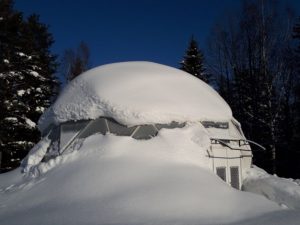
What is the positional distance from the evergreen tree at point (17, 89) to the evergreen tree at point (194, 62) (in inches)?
461

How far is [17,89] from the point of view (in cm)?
2164

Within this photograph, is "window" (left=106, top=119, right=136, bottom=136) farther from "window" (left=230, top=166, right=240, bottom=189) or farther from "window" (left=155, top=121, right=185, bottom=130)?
"window" (left=230, top=166, right=240, bottom=189)

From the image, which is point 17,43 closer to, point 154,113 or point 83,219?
point 154,113

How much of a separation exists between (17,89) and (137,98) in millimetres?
12062

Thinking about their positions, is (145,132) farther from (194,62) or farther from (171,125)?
(194,62)

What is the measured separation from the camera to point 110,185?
30.1 feet

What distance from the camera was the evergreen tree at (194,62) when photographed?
31.2 metres

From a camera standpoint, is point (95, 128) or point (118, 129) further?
point (95, 128)

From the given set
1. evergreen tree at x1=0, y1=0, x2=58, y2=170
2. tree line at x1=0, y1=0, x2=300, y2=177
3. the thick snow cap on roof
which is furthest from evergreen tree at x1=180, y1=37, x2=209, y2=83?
the thick snow cap on roof

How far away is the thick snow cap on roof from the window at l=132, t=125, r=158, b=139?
21cm

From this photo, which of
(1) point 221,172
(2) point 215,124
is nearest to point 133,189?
(1) point 221,172

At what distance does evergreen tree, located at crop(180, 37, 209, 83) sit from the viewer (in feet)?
102

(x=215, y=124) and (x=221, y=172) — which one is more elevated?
(x=215, y=124)

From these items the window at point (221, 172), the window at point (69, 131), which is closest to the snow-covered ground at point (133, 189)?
the window at point (69, 131)
